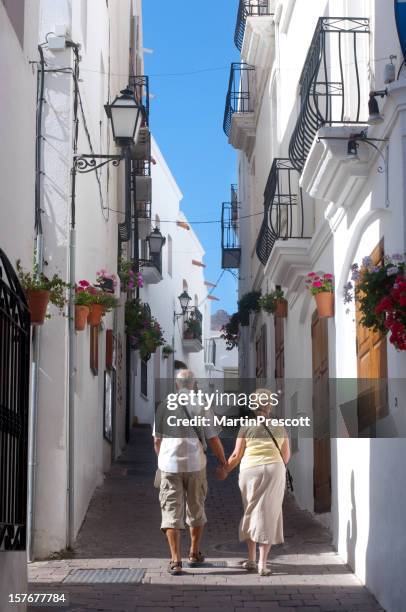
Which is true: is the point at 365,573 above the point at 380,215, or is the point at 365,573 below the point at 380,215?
below

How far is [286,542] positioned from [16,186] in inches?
196

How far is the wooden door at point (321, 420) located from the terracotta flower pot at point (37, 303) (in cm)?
374

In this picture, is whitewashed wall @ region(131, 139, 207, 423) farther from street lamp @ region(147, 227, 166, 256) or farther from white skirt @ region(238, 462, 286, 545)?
white skirt @ region(238, 462, 286, 545)

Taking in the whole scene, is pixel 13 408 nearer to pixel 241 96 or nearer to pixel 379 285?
pixel 379 285

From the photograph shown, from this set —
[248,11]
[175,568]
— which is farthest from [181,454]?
[248,11]

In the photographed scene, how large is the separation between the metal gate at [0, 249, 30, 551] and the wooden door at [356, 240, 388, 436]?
2.53 m

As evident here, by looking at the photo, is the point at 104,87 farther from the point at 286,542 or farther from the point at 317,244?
the point at 286,542

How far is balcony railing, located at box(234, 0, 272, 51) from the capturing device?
64.0ft

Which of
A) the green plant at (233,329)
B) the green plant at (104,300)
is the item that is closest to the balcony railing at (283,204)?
the green plant at (104,300)

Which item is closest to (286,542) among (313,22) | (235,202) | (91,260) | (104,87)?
(91,260)

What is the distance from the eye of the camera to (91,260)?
1400 cm

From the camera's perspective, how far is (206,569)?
956 cm

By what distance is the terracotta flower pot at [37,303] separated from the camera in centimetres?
898

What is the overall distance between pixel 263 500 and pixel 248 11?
1269 cm
